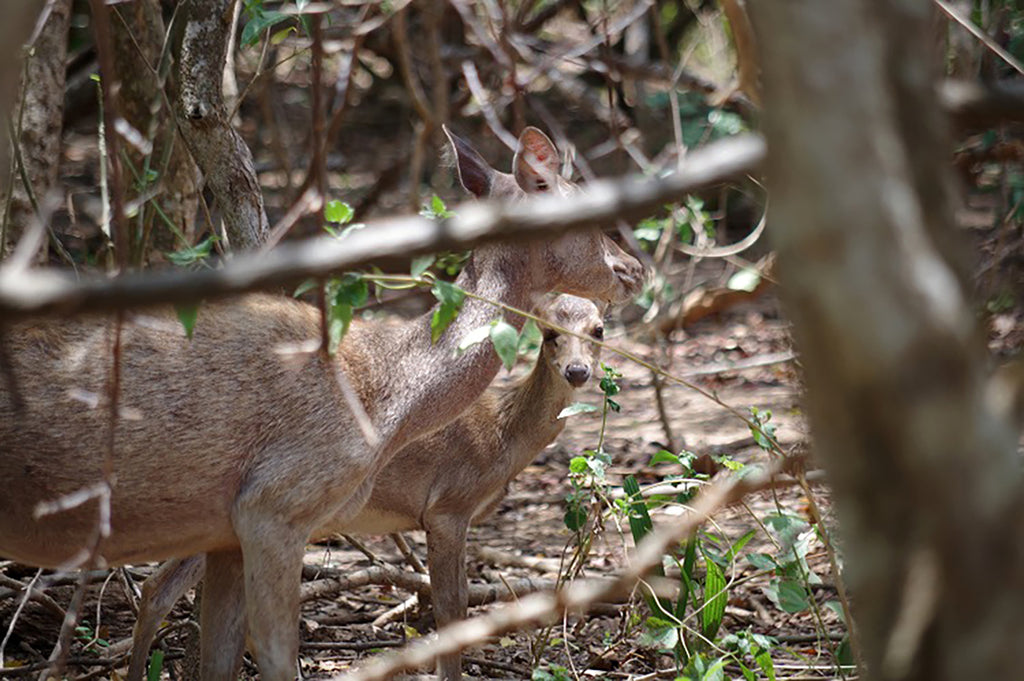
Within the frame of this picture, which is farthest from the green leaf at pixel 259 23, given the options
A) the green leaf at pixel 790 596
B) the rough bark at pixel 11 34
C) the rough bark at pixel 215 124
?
the rough bark at pixel 11 34

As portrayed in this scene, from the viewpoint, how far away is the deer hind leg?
473cm

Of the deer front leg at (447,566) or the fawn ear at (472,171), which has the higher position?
the fawn ear at (472,171)

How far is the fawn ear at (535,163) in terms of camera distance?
4793mm

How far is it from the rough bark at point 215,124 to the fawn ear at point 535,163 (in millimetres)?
1008

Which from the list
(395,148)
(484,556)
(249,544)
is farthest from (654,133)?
(249,544)

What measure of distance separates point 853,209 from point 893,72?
0.21 m

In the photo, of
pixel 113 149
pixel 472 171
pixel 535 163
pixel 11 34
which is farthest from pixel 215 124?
pixel 11 34

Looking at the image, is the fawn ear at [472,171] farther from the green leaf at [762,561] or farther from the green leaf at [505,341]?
the green leaf at [762,561]

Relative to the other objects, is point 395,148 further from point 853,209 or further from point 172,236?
point 853,209

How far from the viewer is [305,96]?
13.5 m

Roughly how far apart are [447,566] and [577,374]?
946mm

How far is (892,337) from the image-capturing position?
154 centimetres

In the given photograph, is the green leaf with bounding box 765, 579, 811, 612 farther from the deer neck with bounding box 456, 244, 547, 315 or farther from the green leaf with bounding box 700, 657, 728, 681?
the deer neck with bounding box 456, 244, 547, 315

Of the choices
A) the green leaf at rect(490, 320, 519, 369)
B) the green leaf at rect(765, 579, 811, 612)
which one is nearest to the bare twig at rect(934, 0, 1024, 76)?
the green leaf at rect(490, 320, 519, 369)
